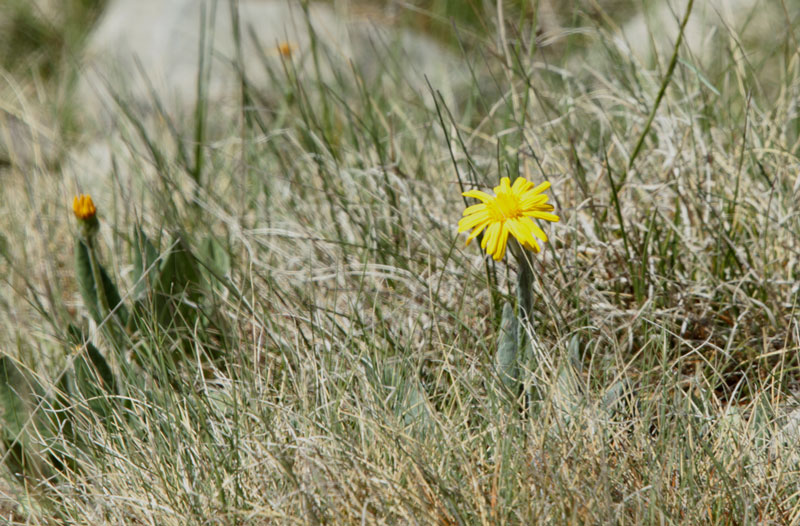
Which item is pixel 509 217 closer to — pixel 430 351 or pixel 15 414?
pixel 430 351

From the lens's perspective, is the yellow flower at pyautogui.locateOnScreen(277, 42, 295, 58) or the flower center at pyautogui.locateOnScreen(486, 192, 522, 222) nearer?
the flower center at pyautogui.locateOnScreen(486, 192, 522, 222)

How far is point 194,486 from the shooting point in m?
1.19

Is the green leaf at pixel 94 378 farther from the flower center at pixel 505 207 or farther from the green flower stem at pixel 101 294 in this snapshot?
the flower center at pixel 505 207

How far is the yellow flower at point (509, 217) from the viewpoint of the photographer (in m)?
1.20

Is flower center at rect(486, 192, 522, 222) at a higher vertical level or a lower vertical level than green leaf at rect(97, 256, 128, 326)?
higher

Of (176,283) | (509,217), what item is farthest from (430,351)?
(176,283)

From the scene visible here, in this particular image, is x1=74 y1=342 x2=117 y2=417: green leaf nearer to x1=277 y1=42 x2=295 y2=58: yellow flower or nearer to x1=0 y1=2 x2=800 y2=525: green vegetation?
x1=0 y1=2 x2=800 y2=525: green vegetation

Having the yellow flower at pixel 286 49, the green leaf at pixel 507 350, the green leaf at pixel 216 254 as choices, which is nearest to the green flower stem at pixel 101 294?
the green leaf at pixel 216 254

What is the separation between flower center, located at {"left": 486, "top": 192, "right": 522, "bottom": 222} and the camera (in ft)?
4.01

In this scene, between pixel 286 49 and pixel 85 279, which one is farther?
pixel 286 49

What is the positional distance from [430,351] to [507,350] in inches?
6.7

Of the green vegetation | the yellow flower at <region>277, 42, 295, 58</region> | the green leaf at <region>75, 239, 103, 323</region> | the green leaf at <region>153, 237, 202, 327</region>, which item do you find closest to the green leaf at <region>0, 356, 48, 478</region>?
the green vegetation

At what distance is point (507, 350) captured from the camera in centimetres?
132

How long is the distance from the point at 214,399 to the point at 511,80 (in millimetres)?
961
